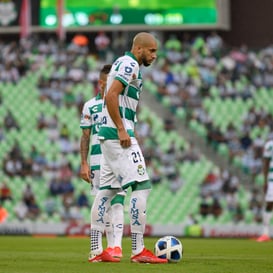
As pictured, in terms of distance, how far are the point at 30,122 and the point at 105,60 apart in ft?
12.0

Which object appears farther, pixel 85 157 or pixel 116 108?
pixel 85 157

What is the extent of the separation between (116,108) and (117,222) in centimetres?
122

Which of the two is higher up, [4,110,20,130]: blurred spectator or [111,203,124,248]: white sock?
[4,110,20,130]: blurred spectator

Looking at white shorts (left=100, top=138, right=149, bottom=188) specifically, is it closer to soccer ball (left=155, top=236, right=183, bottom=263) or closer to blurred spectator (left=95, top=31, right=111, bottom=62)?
soccer ball (left=155, top=236, right=183, bottom=263)

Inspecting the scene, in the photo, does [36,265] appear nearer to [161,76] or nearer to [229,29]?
[161,76]

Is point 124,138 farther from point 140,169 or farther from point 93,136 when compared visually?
point 93,136

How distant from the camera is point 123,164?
9.91 meters

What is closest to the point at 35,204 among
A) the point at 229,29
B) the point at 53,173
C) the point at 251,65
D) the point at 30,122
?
the point at 53,173

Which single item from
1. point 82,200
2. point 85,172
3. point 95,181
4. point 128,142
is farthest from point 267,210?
point 128,142


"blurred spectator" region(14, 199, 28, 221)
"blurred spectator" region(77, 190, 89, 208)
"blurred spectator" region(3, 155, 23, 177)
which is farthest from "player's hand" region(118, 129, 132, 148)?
"blurred spectator" region(3, 155, 23, 177)

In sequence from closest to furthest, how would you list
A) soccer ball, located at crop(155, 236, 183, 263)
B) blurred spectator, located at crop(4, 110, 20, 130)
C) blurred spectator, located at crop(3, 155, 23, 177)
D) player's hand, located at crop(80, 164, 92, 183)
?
soccer ball, located at crop(155, 236, 183, 263) → player's hand, located at crop(80, 164, 92, 183) → blurred spectator, located at crop(3, 155, 23, 177) → blurred spectator, located at crop(4, 110, 20, 130)

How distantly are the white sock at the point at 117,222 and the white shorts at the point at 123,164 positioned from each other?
0.23m

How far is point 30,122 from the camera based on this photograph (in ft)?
90.6

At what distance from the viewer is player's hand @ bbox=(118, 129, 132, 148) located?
9.77 meters
